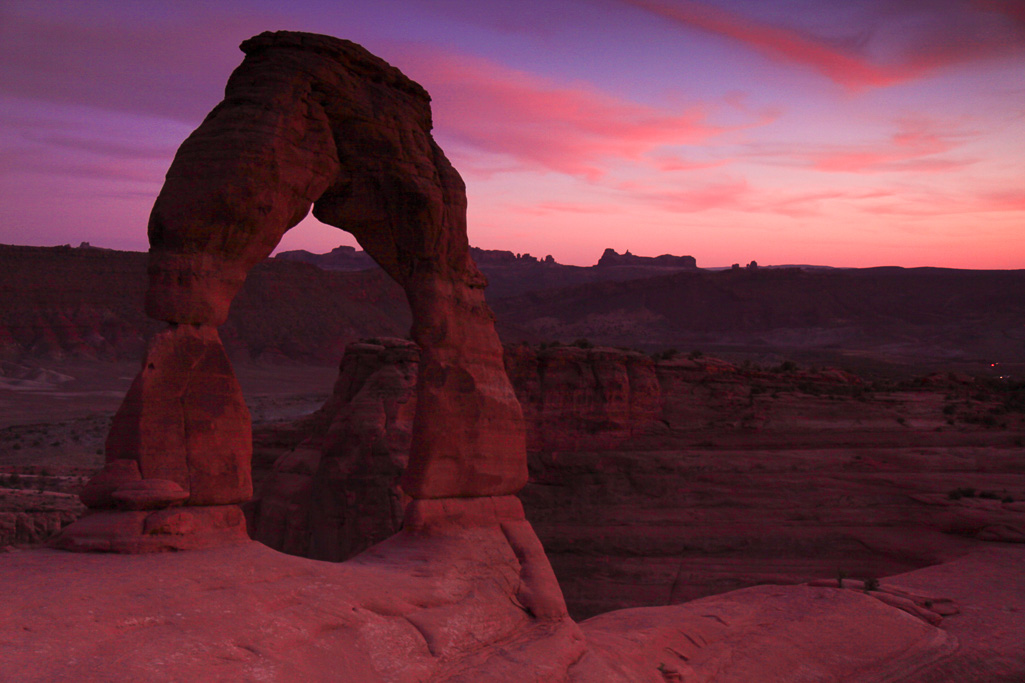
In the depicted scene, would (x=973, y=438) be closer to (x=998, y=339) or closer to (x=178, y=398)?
(x=178, y=398)

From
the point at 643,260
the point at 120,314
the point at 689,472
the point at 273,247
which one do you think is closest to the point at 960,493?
the point at 689,472

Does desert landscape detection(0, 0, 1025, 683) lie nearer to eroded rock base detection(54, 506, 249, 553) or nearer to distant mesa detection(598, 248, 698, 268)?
eroded rock base detection(54, 506, 249, 553)

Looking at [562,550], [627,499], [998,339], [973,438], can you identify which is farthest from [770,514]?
[998,339]


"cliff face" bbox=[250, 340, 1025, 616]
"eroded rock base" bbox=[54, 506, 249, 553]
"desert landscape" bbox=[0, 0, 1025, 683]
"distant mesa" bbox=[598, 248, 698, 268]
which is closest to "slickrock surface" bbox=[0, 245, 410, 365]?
"desert landscape" bbox=[0, 0, 1025, 683]

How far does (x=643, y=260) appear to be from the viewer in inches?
5974

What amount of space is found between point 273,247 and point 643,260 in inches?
5762

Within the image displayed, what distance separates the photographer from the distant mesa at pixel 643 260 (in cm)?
14862

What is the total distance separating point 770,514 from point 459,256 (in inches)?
511

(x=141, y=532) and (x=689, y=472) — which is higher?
(x=141, y=532)

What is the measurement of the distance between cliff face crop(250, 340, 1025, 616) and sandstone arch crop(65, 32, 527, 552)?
7.63 metres

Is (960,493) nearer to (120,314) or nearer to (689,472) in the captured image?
(689,472)

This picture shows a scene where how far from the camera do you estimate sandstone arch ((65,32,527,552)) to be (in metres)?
7.45

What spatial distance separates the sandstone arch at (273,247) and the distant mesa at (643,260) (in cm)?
13854

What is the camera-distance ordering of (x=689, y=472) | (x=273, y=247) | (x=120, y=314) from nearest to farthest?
(x=273, y=247)
(x=689, y=472)
(x=120, y=314)
